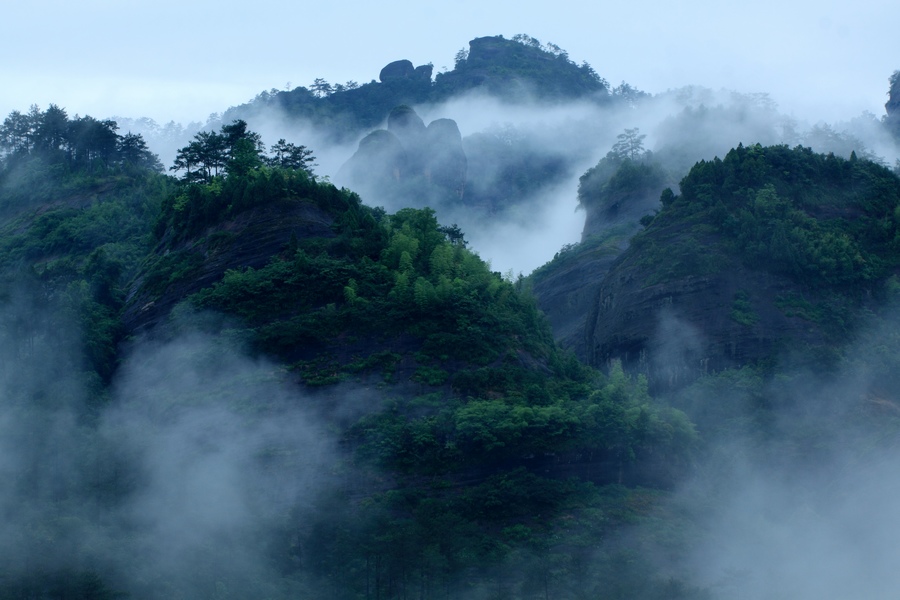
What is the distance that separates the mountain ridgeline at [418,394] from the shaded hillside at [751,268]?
13cm

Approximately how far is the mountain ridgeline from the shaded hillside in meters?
0.13

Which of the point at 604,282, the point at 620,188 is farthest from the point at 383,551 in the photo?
the point at 620,188

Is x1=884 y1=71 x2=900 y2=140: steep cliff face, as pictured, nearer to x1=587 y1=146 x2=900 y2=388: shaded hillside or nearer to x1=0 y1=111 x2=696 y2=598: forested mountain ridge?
x1=587 y1=146 x2=900 y2=388: shaded hillside

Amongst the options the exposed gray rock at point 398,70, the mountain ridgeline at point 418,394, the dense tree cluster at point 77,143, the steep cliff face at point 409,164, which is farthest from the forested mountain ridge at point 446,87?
the mountain ridgeline at point 418,394

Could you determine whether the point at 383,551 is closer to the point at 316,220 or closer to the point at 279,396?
the point at 279,396

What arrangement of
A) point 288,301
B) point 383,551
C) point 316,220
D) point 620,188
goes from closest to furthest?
point 383,551 → point 288,301 → point 316,220 → point 620,188

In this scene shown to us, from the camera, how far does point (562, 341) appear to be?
64562mm

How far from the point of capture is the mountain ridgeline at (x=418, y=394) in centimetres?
3647

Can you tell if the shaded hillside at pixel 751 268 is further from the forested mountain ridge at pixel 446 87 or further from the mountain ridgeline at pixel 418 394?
the forested mountain ridge at pixel 446 87

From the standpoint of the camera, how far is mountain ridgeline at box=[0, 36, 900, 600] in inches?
1436

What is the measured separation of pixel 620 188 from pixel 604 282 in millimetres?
23421

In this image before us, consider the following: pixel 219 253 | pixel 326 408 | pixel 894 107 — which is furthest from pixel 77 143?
pixel 894 107

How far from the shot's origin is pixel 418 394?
4412 cm

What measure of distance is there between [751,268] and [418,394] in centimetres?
1855
